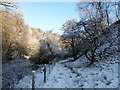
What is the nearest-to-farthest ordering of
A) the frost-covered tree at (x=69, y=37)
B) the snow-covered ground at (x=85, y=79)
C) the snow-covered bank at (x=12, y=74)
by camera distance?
1. the snow-covered ground at (x=85, y=79)
2. the snow-covered bank at (x=12, y=74)
3. the frost-covered tree at (x=69, y=37)

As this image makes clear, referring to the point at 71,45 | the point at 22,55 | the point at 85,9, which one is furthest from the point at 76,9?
the point at 22,55

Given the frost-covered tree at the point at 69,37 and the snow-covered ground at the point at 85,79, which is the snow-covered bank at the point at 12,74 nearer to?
the snow-covered ground at the point at 85,79

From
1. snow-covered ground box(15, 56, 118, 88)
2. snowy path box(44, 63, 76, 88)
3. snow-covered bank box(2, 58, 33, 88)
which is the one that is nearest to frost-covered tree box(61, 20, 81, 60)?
snow-covered bank box(2, 58, 33, 88)

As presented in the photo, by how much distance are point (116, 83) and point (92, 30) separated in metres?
5.11

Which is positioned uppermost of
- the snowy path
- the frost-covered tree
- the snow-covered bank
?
the frost-covered tree

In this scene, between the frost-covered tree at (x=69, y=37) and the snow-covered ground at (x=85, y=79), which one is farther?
the frost-covered tree at (x=69, y=37)

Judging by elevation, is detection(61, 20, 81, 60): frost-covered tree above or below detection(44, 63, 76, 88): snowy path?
above

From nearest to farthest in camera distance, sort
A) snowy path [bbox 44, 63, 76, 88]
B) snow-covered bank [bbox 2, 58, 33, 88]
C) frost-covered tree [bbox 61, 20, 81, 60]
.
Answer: snowy path [bbox 44, 63, 76, 88] < snow-covered bank [bbox 2, 58, 33, 88] < frost-covered tree [bbox 61, 20, 81, 60]

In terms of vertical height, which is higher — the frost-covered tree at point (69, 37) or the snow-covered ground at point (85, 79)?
the frost-covered tree at point (69, 37)

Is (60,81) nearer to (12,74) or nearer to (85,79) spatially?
(85,79)

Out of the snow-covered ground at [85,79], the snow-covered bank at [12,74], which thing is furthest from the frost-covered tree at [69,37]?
the snow-covered ground at [85,79]

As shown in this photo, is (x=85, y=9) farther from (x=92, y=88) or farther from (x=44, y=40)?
(x=92, y=88)

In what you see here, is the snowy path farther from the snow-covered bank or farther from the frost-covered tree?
the frost-covered tree

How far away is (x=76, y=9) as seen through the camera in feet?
52.4
